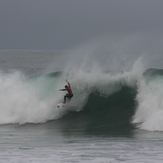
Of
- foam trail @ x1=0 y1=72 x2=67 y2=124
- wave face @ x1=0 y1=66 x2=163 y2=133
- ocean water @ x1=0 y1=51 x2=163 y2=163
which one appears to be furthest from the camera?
foam trail @ x1=0 y1=72 x2=67 y2=124

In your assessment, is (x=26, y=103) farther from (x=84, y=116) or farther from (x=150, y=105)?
(x=150, y=105)

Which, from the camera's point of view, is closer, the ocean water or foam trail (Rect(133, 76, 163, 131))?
the ocean water

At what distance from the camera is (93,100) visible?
23.6 meters

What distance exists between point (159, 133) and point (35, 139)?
4766mm

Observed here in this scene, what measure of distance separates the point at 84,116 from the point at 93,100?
153 centimetres

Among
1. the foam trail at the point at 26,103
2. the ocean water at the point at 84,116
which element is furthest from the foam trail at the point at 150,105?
the foam trail at the point at 26,103

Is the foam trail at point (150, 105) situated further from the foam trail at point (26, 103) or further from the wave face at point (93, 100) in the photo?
the foam trail at point (26, 103)

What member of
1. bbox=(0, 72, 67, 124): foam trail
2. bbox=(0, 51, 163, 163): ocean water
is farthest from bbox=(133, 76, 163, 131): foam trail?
bbox=(0, 72, 67, 124): foam trail

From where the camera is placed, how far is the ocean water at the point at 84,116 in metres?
13.8

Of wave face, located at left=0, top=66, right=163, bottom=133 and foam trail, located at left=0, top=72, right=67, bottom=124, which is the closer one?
wave face, located at left=0, top=66, right=163, bottom=133

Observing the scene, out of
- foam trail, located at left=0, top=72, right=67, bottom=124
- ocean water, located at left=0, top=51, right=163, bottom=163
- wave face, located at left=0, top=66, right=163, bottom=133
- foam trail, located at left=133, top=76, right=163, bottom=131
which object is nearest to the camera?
ocean water, located at left=0, top=51, right=163, bottom=163

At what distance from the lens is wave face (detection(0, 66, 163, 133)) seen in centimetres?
2091

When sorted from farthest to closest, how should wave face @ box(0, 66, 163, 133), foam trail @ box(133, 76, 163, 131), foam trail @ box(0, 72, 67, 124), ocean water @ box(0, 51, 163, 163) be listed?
foam trail @ box(0, 72, 67, 124) → wave face @ box(0, 66, 163, 133) → foam trail @ box(133, 76, 163, 131) → ocean water @ box(0, 51, 163, 163)

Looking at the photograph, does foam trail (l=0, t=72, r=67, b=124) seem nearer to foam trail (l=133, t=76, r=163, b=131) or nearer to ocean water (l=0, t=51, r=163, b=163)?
ocean water (l=0, t=51, r=163, b=163)
